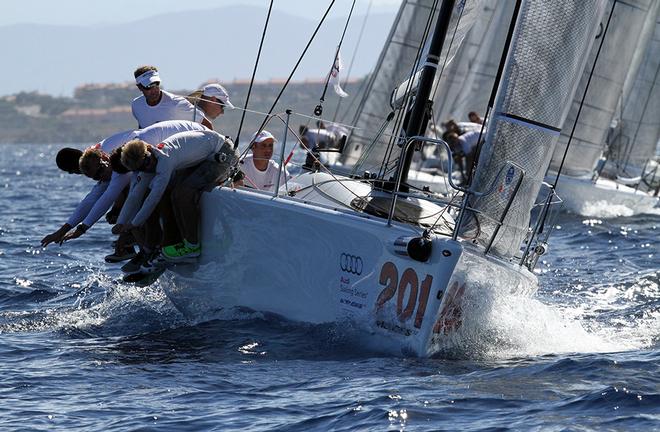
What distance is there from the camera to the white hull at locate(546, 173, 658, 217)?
738 inches

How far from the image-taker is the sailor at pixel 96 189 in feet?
26.8

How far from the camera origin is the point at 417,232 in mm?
7199

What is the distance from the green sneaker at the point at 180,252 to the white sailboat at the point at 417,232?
11 centimetres

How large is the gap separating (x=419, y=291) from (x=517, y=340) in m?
0.93

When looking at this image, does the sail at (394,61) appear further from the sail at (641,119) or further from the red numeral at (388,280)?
the red numeral at (388,280)

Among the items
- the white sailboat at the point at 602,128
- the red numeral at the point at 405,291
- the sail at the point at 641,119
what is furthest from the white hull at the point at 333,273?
the sail at the point at 641,119

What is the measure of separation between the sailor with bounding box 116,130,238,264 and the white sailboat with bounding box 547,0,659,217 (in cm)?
844

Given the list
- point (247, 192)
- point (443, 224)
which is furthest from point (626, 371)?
point (247, 192)

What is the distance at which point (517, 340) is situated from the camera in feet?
25.2

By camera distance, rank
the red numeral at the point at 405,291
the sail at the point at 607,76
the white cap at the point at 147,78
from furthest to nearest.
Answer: the sail at the point at 607,76 < the white cap at the point at 147,78 < the red numeral at the point at 405,291

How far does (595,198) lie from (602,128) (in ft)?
4.01

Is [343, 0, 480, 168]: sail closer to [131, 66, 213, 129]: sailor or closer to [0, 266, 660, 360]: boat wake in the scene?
[0, 266, 660, 360]: boat wake

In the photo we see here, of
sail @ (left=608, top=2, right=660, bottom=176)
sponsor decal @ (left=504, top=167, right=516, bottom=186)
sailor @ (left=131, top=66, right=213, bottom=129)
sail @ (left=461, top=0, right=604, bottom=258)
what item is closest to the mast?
sail @ (left=461, top=0, right=604, bottom=258)

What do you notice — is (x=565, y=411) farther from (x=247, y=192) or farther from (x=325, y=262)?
(x=247, y=192)
